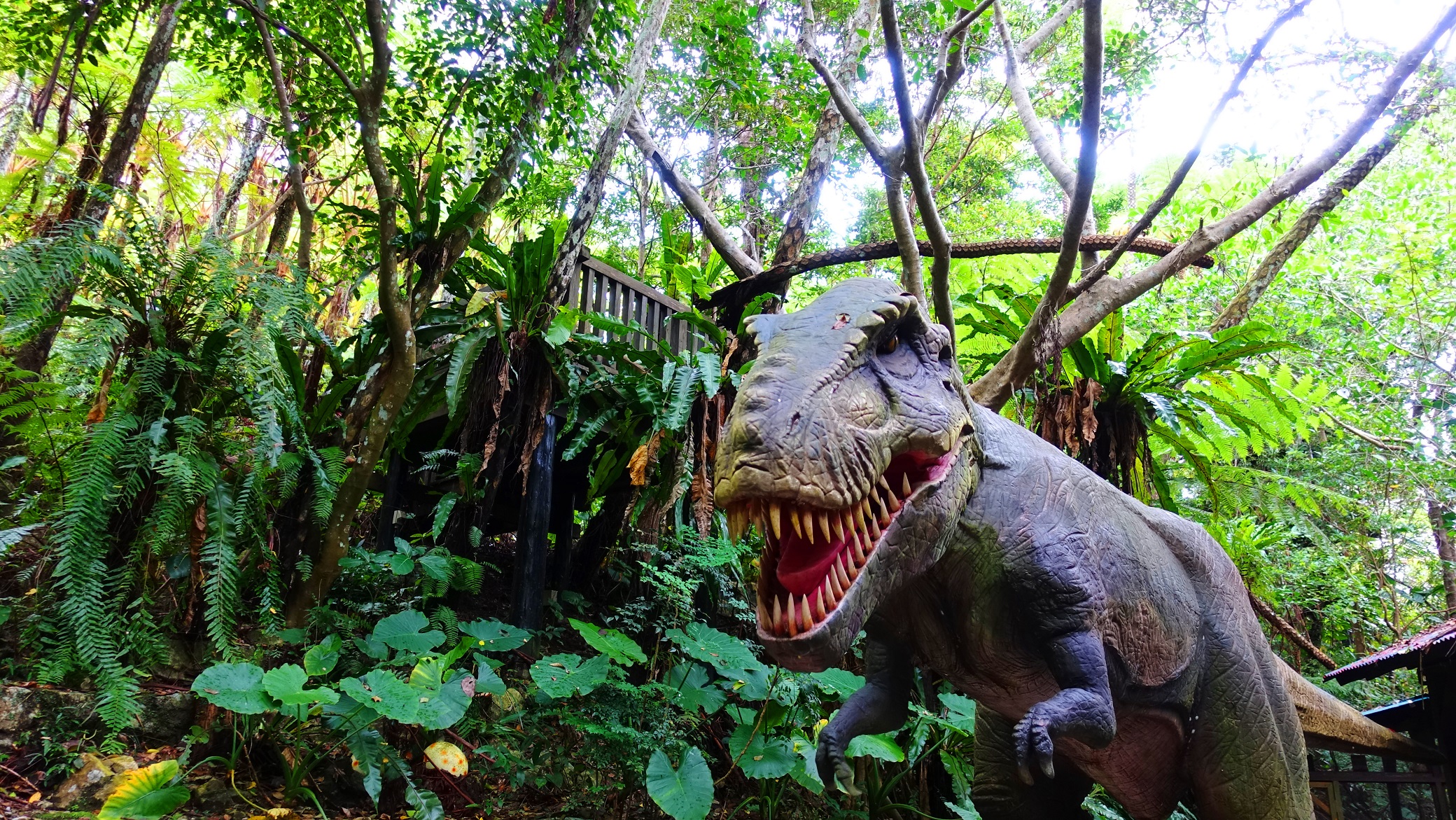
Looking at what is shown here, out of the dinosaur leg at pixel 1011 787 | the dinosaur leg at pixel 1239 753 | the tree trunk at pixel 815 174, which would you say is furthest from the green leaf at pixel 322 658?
the tree trunk at pixel 815 174

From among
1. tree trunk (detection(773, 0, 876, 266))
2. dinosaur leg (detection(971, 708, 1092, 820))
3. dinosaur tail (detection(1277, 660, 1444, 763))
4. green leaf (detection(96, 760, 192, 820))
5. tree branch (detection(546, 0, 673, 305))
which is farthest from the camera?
tree trunk (detection(773, 0, 876, 266))

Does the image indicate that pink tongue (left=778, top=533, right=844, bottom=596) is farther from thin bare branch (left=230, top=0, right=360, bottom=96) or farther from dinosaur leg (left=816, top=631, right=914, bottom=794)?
thin bare branch (left=230, top=0, right=360, bottom=96)

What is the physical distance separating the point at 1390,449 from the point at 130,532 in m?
11.2

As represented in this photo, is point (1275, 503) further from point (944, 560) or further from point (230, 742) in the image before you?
point (230, 742)

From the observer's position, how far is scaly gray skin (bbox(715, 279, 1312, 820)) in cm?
140

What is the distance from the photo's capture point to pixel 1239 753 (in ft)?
6.57

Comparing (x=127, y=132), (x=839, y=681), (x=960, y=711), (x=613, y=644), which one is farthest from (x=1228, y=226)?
(x=127, y=132)

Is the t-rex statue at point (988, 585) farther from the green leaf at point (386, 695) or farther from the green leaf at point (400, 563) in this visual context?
the green leaf at point (400, 563)

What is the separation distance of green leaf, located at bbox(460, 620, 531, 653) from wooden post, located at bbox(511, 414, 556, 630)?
625 mm

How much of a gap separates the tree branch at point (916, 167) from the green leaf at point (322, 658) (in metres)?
3.09

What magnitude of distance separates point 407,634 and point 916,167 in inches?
126

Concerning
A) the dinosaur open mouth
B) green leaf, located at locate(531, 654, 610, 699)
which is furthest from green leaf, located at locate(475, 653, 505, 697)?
the dinosaur open mouth

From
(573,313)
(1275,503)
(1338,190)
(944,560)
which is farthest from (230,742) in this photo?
(1275,503)

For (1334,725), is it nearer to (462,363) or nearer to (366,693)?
(366,693)
